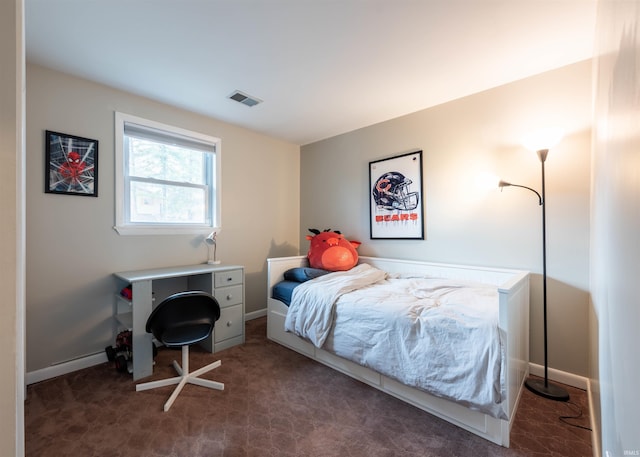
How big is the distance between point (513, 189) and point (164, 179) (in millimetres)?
3321

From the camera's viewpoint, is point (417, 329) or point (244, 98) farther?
point (244, 98)

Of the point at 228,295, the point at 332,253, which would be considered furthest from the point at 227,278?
the point at 332,253

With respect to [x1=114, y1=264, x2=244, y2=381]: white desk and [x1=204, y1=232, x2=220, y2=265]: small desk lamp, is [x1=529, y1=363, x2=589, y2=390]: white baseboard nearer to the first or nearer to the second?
[x1=114, y1=264, x2=244, y2=381]: white desk

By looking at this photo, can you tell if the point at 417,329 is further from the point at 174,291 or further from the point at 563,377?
the point at 174,291

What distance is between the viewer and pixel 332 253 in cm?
297

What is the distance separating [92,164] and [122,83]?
75 cm

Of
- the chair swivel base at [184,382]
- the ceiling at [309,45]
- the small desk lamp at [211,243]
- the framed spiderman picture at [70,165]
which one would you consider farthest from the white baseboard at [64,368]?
the ceiling at [309,45]

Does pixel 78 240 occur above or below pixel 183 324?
above

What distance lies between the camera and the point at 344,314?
2.02 meters

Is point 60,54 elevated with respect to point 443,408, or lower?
elevated

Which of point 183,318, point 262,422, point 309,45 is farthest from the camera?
point 183,318

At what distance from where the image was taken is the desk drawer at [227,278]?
2.56 meters

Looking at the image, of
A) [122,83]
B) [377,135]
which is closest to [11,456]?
[122,83]

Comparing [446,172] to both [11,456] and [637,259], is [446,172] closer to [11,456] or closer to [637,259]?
[637,259]
